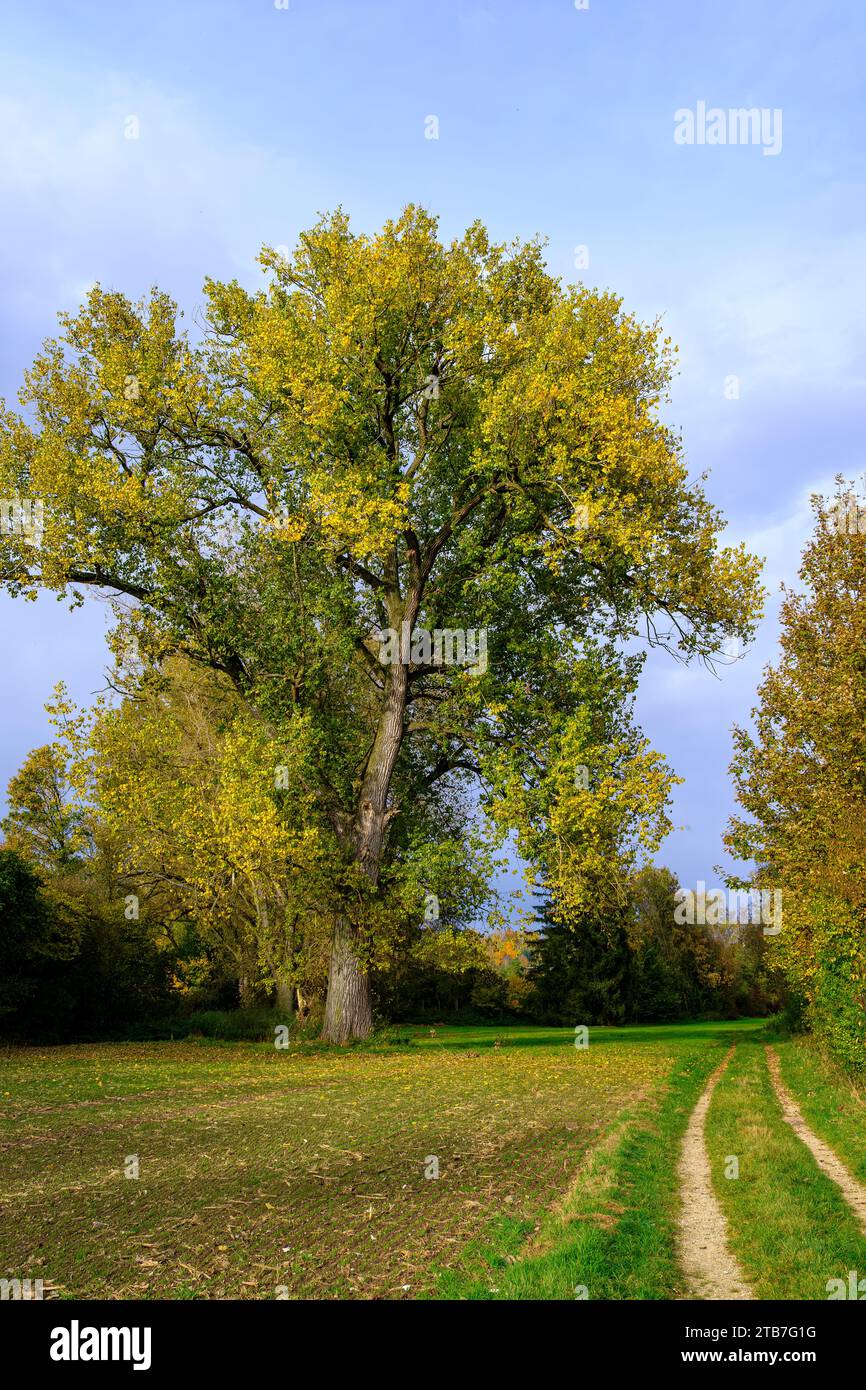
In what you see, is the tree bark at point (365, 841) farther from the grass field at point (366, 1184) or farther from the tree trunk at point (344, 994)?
the grass field at point (366, 1184)

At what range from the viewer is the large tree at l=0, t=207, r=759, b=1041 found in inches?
857

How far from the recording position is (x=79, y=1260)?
671 centimetres

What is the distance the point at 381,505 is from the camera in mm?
20922

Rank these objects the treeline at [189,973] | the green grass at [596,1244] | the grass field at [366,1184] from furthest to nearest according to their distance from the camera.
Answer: the treeline at [189,973], the grass field at [366,1184], the green grass at [596,1244]

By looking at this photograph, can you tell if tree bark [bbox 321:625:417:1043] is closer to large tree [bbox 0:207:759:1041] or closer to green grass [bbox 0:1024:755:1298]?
large tree [bbox 0:207:759:1041]

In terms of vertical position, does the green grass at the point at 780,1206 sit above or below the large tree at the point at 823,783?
below

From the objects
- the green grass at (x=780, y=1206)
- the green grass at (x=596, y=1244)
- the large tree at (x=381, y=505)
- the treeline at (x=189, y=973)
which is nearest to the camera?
A: the green grass at (x=596, y=1244)

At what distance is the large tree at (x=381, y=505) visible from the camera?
71.4 ft

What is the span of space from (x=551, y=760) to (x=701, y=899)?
39.4 m

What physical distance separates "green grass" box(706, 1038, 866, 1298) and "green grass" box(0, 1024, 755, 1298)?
25.8 inches

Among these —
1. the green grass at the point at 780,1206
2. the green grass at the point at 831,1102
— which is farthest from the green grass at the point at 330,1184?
the green grass at the point at 831,1102

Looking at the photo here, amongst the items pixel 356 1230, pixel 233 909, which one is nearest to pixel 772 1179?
pixel 356 1230

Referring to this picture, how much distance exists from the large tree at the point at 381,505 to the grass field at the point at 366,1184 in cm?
674
